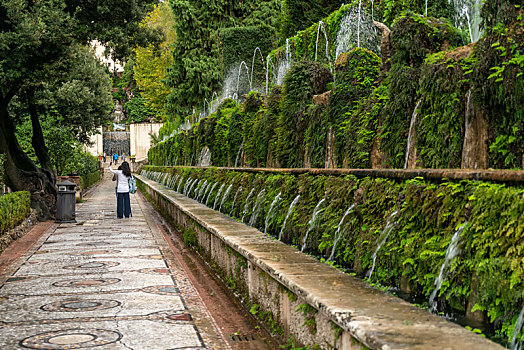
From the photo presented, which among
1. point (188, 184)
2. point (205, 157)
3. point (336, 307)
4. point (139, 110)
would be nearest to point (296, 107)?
point (336, 307)

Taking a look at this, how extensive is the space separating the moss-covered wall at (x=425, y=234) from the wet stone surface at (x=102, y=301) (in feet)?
4.32

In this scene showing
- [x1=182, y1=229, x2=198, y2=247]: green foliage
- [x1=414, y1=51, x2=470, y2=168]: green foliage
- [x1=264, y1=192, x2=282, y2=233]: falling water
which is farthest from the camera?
[x1=182, y1=229, x2=198, y2=247]: green foliage

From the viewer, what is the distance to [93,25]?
15.0 meters

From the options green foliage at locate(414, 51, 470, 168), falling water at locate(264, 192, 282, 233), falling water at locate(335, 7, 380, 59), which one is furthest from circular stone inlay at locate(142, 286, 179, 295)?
falling water at locate(335, 7, 380, 59)

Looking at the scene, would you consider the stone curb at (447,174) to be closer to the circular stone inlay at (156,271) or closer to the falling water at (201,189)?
the circular stone inlay at (156,271)

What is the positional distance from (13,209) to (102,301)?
20.4 ft

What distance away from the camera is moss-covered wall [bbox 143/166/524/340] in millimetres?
2939

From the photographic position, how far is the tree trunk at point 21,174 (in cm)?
1422

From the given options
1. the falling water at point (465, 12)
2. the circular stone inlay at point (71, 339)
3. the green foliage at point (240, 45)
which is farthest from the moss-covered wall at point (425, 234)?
the green foliage at point (240, 45)

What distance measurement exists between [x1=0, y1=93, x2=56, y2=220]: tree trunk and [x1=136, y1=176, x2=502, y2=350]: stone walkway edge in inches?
382

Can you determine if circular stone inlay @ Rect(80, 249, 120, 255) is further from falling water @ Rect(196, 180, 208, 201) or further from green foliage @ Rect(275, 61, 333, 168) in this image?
falling water @ Rect(196, 180, 208, 201)

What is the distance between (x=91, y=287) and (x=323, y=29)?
12.3 meters

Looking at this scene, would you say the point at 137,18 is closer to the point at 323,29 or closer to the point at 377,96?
the point at 323,29

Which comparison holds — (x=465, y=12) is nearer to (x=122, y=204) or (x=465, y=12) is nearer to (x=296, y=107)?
(x=296, y=107)
